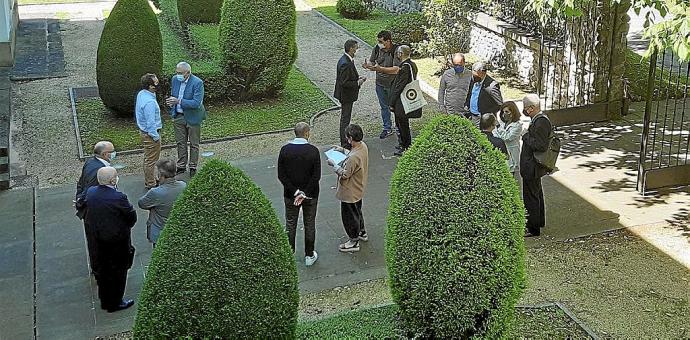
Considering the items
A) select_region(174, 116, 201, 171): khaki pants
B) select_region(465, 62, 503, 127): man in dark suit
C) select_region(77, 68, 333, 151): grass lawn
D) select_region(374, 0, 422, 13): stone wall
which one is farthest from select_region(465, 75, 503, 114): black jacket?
select_region(374, 0, 422, 13): stone wall

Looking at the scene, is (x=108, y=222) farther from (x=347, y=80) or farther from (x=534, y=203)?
(x=347, y=80)

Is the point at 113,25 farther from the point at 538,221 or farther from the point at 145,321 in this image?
the point at 145,321

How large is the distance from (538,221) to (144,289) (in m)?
5.49

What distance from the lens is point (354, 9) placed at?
22.5 meters

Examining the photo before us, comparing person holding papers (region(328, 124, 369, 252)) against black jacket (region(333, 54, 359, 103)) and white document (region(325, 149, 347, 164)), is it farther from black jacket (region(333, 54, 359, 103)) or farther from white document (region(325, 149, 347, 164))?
black jacket (region(333, 54, 359, 103))

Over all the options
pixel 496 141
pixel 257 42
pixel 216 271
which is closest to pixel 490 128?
pixel 496 141

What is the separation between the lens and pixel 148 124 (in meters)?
10.6

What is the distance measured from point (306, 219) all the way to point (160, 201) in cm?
160

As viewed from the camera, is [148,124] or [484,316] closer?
[484,316]

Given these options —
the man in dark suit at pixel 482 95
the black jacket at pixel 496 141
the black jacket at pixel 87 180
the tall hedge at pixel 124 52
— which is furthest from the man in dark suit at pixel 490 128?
the tall hedge at pixel 124 52

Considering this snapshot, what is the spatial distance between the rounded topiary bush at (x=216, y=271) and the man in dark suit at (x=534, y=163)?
15.3 ft

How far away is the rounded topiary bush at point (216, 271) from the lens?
5.19 m

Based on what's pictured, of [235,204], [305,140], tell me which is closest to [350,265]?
[305,140]

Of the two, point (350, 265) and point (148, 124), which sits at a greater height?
point (148, 124)
